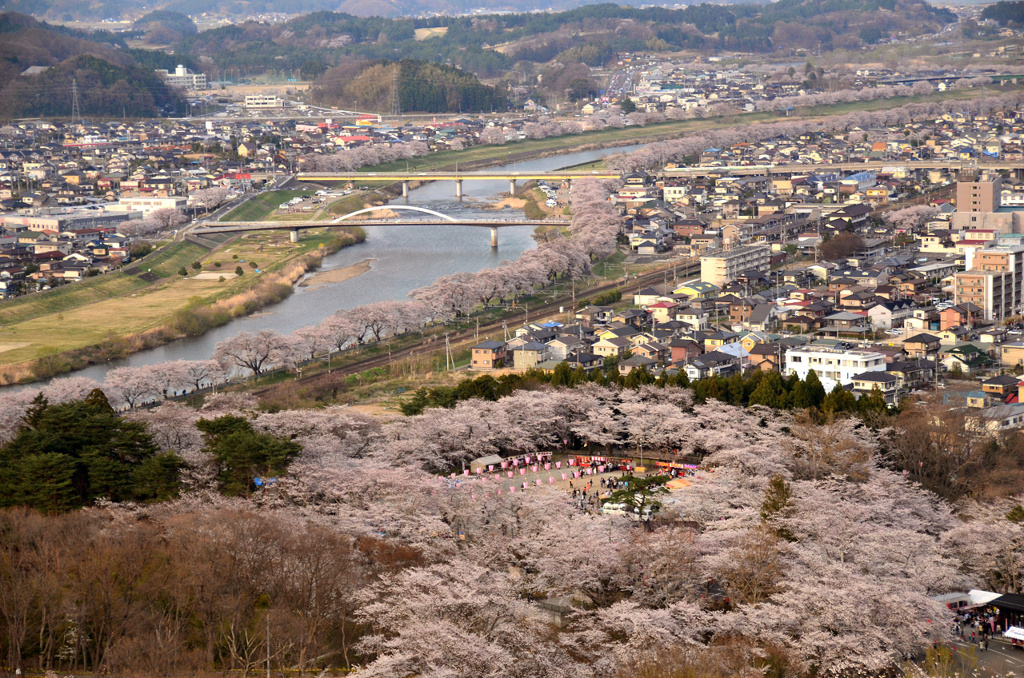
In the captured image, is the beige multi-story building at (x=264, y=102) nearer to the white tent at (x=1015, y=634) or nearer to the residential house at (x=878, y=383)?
the residential house at (x=878, y=383)

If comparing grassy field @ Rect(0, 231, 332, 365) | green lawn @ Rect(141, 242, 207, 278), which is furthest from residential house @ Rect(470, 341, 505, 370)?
green lawn @ Rect(141, 242, 207, 278)

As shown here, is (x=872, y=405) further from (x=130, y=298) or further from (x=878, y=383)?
(x=130, y=298)

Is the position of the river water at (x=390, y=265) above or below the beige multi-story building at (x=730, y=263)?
below

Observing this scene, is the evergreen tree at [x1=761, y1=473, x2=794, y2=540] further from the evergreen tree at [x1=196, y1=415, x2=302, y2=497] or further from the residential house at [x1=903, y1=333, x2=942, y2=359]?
the residential house at [x1=903, y1=333, x2=942, y2=359]

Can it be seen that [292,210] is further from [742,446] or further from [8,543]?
[8,543]

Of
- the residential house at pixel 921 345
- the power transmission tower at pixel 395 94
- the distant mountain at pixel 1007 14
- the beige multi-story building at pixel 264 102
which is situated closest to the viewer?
the residential house at pixel 921 345

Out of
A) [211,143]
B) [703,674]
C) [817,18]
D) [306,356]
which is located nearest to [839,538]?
[703,674]

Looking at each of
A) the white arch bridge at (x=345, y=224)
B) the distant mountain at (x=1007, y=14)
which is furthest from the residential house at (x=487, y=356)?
the distant mountain at (x=1007, y=14)
